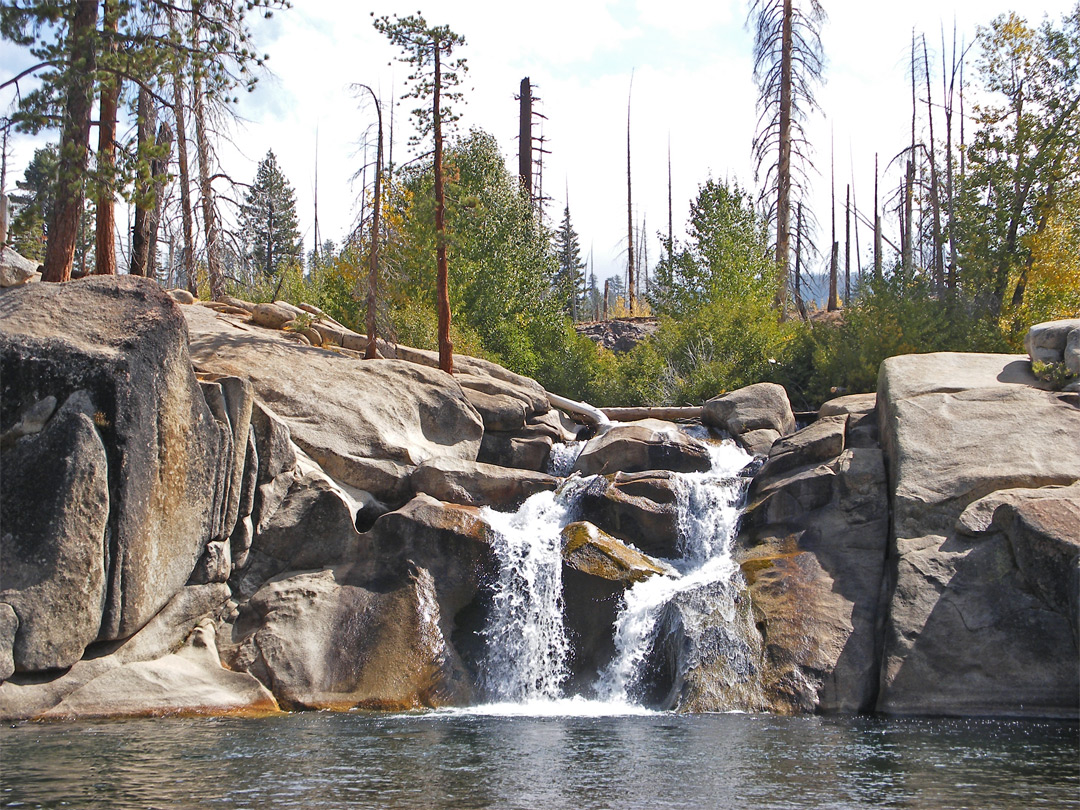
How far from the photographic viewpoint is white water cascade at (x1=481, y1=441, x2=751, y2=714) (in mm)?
15320

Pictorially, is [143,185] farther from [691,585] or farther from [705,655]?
[705,655]

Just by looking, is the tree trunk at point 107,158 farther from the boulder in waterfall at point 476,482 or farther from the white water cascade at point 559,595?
the white water cascade at point 559,595

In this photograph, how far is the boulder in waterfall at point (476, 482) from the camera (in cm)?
1838

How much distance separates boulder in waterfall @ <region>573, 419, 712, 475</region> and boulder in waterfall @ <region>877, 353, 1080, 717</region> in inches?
166

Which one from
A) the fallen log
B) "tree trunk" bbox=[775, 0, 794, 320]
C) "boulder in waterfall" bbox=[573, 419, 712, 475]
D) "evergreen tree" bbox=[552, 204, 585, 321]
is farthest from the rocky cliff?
"evergreen tree" bbox=[552, 204, 585, 321]

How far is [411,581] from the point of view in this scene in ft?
52.7

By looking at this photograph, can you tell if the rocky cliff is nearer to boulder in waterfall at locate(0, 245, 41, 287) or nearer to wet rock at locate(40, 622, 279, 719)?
wet rock at locate(40, 622, 279, 719)

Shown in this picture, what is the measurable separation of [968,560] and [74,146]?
15688mm

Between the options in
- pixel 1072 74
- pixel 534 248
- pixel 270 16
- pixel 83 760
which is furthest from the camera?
pixel 534 248

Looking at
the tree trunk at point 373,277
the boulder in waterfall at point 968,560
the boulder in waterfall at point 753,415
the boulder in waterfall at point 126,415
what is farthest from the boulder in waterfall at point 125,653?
the boulder in waterfall at point 753,415

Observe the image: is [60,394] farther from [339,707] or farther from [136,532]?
[339,707]

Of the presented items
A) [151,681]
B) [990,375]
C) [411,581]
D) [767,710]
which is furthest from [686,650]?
[990,375]

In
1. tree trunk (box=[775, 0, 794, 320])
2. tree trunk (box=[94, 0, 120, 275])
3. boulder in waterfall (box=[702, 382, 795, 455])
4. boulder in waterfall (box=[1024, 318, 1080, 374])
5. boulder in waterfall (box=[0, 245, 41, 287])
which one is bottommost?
boulder in waterfall (box=[702, 382, 795, 455])

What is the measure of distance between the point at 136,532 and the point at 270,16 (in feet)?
31.1
